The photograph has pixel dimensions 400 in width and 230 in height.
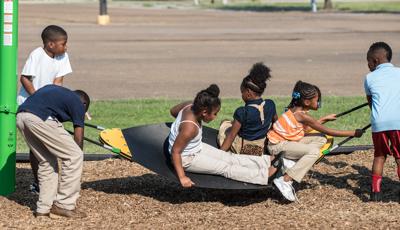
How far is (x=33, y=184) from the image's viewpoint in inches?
345

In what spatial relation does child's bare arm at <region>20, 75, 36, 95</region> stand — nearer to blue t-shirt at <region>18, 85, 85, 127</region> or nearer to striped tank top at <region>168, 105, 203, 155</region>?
blue t-shirt at <region>18, 85, 85, 127</region>

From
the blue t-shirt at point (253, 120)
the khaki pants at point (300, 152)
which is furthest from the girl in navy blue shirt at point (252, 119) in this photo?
the khaki pants at point (300, 152)

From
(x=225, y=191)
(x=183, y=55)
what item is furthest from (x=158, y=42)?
(x=225, y=191)

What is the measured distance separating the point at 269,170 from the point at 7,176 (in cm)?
217

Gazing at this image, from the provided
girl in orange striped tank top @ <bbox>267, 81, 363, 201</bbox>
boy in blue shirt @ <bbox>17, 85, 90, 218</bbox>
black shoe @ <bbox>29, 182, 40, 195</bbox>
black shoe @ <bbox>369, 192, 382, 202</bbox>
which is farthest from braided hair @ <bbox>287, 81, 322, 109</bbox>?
black shoe @ <bbox>29, 182, 40, 195</bbox>

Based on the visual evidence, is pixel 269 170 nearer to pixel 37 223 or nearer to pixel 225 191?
pixel 225 191

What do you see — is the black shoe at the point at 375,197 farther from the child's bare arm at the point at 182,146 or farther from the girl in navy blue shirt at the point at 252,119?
the child's bare arm at the point at 182,146

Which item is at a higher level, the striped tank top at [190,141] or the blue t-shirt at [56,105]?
the blue t-shirt at [56,105]

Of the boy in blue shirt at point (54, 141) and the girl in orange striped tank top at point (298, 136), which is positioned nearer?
the boy in blue shirt at point (54, 141)

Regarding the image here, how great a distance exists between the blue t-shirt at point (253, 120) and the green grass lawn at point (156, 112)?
10.8 ft

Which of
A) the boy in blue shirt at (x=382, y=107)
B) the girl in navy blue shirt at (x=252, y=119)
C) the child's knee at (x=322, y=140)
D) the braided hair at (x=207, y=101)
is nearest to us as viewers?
the braided hair at (x=207, y=101)

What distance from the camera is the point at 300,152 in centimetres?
850

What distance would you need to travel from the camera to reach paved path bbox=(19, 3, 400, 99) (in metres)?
17.4

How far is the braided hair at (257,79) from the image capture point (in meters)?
8.53
